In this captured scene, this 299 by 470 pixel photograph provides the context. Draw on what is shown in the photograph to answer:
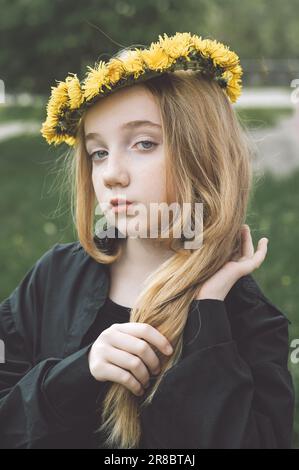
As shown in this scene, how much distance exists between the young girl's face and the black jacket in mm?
279

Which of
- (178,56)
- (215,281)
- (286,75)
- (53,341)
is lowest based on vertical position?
(53,341)

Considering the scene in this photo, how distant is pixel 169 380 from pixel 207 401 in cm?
10

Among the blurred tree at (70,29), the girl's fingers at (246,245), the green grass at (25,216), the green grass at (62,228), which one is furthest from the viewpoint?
the blurred tree at (70,29)

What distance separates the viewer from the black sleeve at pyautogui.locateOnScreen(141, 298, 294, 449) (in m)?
1.56

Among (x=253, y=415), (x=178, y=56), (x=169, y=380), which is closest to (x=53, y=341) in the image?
(x=169, y=380)

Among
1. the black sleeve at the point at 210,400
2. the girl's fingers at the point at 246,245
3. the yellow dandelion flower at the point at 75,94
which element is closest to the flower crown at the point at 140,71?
the yellow dandelion flower at the point at 75,94

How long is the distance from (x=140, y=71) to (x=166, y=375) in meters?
0.75

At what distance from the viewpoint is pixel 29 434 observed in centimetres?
168

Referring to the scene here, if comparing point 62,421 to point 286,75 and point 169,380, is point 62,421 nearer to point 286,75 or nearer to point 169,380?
point 169,380

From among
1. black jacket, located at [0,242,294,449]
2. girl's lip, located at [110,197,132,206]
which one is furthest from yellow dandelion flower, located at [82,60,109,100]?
black jacket, located at [0,242,294,449]

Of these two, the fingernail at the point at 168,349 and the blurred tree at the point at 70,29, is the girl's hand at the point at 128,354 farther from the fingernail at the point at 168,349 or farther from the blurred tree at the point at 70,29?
the blurred tree at the point at 70,29

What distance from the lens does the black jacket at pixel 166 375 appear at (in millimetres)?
1573

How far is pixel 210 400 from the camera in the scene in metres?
1.57

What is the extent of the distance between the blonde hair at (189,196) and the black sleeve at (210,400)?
0.15ft
